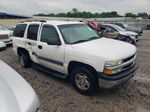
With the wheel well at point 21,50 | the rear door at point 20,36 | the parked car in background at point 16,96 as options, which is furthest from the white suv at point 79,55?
the parked car in background at point 16,96

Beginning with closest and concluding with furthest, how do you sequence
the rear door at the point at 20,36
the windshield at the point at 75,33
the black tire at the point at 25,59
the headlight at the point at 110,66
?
1. the headlight at the point at 110,66
2. the windshield at the point at 75,33
3. the rear door at the point at 20,36
4. the black tire at the point at 25,59

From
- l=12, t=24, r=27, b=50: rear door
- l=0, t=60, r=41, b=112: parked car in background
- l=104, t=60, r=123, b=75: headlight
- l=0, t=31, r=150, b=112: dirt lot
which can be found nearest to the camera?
l=0, t=60, r=41, b=112: parked car in background

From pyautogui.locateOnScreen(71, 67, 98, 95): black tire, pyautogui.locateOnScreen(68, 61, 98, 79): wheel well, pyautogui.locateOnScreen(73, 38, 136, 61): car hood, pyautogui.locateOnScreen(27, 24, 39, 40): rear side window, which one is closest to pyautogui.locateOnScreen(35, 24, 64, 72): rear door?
pyautogui.locateOnScreen(68, 61, 98, 79): wheel well

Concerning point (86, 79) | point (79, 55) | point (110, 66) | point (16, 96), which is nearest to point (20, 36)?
point (79, 55)

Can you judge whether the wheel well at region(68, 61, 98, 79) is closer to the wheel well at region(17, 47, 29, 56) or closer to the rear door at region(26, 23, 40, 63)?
the rear door at region(26, 23, 40, 63)

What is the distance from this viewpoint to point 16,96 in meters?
1.66

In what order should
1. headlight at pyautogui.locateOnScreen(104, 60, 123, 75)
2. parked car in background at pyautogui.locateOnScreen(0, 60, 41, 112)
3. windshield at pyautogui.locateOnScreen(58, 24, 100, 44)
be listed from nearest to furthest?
1. parked car in background at pyautogui.locateOnScreen(0, 60, 41, 112)
2. headlight at pyautogui.locateOnScreen(104, 60, 123, 75)
3. windshield at pyautogui.locateOnScreen(58, 24, 100, 44)

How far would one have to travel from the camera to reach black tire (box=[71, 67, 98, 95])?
132 inches

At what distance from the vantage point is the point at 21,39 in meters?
5.41

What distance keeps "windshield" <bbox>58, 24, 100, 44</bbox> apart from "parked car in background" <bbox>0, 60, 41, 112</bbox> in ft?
6.83

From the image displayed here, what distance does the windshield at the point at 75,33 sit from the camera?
3.91 meters

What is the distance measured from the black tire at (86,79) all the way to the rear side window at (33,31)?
197 centimetres

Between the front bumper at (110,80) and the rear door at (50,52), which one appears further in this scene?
the rear door at (50,52)

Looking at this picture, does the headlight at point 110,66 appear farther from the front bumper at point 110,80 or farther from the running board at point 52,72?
the running board at point 52,72
